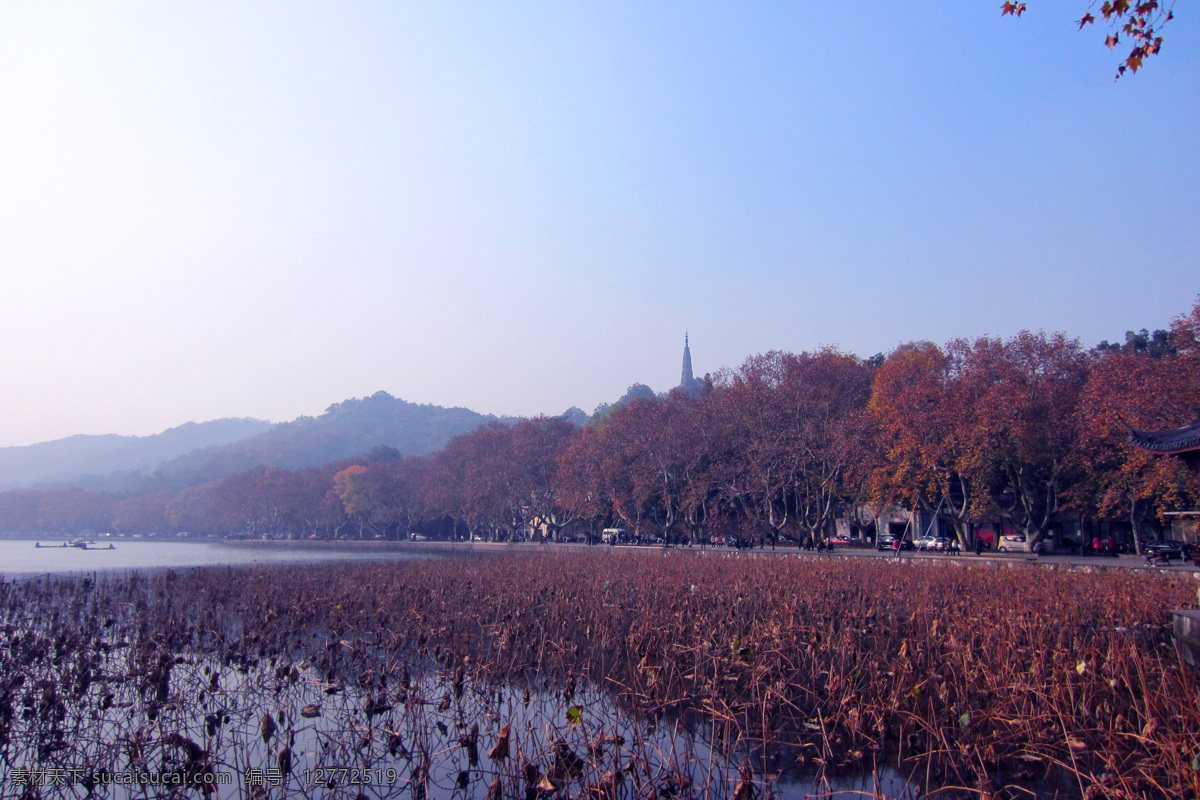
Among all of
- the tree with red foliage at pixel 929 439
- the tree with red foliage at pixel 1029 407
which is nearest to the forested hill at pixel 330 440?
the tree with red foliage at pixel 929 439

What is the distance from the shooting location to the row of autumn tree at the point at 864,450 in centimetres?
3167

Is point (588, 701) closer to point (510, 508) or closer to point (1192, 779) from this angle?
point (1192, 779)

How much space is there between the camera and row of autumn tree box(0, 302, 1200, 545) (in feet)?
104

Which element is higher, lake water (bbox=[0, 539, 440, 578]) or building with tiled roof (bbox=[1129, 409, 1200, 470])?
building with tiled roof (bbox=[1129, 409, 1200, 470])

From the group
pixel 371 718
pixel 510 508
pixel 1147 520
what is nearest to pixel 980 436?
pixel 1147 520

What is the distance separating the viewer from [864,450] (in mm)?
39219

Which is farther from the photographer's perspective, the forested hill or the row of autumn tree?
the forested hill

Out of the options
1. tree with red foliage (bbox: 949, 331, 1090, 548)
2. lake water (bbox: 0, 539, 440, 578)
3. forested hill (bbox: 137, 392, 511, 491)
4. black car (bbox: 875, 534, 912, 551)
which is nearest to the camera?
tree with red foliage (bbox: 949, 331, 1090, 548)

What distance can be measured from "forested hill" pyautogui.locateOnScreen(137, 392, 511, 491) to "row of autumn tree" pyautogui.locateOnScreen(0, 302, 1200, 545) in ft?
240

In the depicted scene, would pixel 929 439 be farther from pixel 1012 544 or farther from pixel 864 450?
pixel 1012 544

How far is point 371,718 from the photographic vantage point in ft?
25.0

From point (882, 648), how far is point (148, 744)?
904cm

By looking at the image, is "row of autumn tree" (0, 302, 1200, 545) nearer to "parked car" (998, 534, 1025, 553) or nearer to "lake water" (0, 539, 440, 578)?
"parked car" (998, 534, 1025, 553)

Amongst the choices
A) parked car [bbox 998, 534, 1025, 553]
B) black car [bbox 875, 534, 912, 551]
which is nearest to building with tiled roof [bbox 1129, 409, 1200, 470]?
black car [bbox 875, 534, 912, 551]
